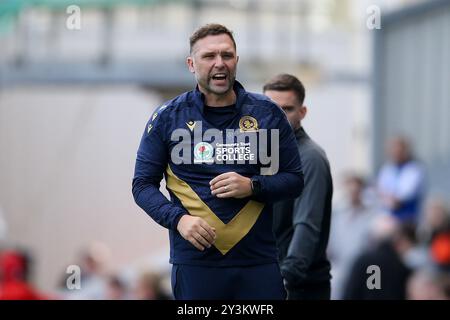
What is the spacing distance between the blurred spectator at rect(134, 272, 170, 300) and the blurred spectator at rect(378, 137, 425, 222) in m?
2.86

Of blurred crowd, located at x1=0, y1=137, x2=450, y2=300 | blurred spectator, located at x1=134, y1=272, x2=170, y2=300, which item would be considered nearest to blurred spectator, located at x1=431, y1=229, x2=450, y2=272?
blurred crowd, located at x1=0, y1=137, x2=450, y2=300

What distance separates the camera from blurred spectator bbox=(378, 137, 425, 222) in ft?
36.6

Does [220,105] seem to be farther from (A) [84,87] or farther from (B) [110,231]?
(A) [84,87]

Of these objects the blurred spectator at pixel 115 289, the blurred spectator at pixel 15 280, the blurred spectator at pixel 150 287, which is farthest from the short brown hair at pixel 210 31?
the blurred spectator at pixel 115 289

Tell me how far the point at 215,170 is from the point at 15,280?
17.1 ft

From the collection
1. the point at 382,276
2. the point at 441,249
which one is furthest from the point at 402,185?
the point at 382,276

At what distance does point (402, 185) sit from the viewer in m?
11.2

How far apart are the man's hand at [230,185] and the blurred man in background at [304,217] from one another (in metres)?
0.71

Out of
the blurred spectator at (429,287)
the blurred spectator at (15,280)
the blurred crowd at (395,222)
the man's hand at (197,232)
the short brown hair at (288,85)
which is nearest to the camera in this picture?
the man's hand at (197,232)

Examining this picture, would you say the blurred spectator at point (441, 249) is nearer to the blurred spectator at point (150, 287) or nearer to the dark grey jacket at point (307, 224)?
the blurred spectator at point (150, 287)

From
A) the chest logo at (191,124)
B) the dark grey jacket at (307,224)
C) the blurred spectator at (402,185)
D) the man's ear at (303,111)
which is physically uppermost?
the man's ear at (303,111)

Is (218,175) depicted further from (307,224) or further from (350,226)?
(350,226)

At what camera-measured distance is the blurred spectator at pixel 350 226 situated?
11031 millimetres
